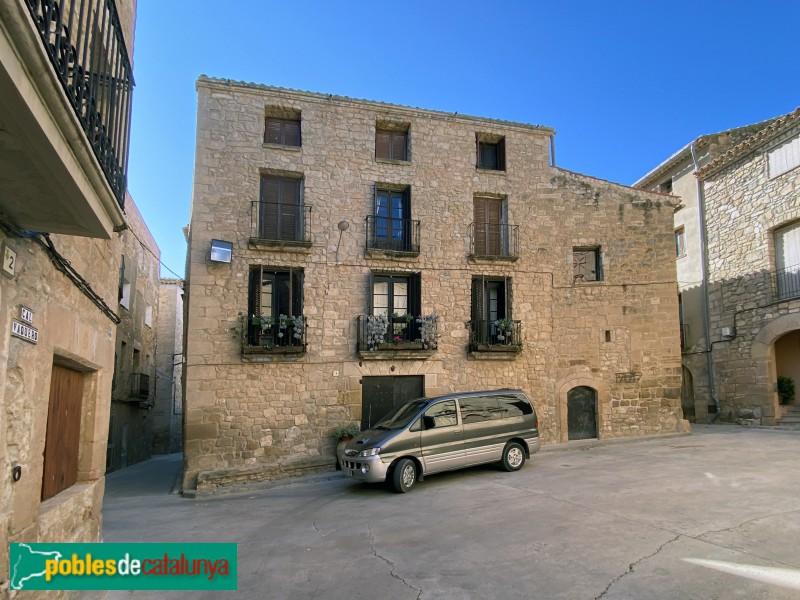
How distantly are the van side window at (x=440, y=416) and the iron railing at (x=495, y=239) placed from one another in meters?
5.77

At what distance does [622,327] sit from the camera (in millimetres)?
15219

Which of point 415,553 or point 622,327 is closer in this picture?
point 415,553

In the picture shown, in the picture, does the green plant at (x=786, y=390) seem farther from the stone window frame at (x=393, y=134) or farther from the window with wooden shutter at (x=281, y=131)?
the window with wooden shutter at (x=281, y=131)

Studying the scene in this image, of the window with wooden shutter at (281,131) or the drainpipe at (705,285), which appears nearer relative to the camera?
the window with wooden shutter at (281,131)

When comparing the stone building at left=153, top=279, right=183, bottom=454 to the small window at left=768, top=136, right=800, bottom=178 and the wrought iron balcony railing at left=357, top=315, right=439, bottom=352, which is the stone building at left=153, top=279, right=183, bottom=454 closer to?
the wrought iron balcony railing at left=357, top=315, right=439, bottom=352

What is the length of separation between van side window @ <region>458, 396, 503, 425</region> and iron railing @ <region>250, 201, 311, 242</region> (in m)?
5.78

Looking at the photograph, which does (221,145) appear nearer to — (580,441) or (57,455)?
(57,455)

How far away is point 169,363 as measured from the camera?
1075 inches

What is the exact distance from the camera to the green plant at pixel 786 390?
16.4m

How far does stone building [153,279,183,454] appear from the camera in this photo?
2658 cm

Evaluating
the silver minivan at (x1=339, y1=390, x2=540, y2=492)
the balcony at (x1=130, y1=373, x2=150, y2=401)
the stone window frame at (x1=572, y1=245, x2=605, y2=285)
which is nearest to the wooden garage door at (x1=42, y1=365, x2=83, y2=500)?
the silver minivan at (x1=339, y1=390, x2=540, y2=492)

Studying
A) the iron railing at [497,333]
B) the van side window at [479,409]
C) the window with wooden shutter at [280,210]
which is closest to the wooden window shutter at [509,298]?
the iron railing at [497,333]

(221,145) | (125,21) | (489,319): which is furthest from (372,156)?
(125,21)

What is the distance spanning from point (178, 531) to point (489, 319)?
374 inches
